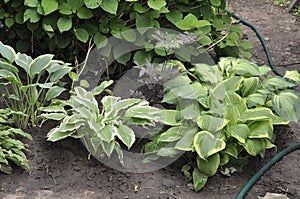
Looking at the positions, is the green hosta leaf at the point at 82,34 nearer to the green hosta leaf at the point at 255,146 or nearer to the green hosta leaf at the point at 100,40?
the green hosta leaf at the point at 100,40

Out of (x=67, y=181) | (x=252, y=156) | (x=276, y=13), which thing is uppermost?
(x=67, y=181)

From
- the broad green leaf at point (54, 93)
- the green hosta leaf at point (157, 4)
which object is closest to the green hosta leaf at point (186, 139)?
the broad green leaf at point (54, 93)

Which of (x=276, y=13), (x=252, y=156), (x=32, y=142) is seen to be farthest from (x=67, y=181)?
(x=276, y=13)

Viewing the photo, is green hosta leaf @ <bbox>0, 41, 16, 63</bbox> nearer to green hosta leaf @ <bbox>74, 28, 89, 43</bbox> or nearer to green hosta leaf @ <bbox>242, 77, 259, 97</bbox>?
green hosta leaf @ <bbox>74, 28, 89, 43</bbox>

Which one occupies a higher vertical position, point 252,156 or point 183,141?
point 183,141

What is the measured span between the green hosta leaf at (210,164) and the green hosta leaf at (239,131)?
159mm

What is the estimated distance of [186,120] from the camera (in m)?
3.12

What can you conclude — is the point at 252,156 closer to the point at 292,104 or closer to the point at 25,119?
the point at 292,104

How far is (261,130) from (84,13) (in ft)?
4.89

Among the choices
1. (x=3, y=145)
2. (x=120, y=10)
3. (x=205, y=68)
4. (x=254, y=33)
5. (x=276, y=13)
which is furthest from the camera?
(x=276, y=13)

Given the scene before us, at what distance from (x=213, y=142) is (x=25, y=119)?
1243 mm

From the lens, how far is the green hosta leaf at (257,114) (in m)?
3.03

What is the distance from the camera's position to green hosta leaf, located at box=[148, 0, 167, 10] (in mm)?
3543

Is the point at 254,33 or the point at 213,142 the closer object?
the point at 213,142
